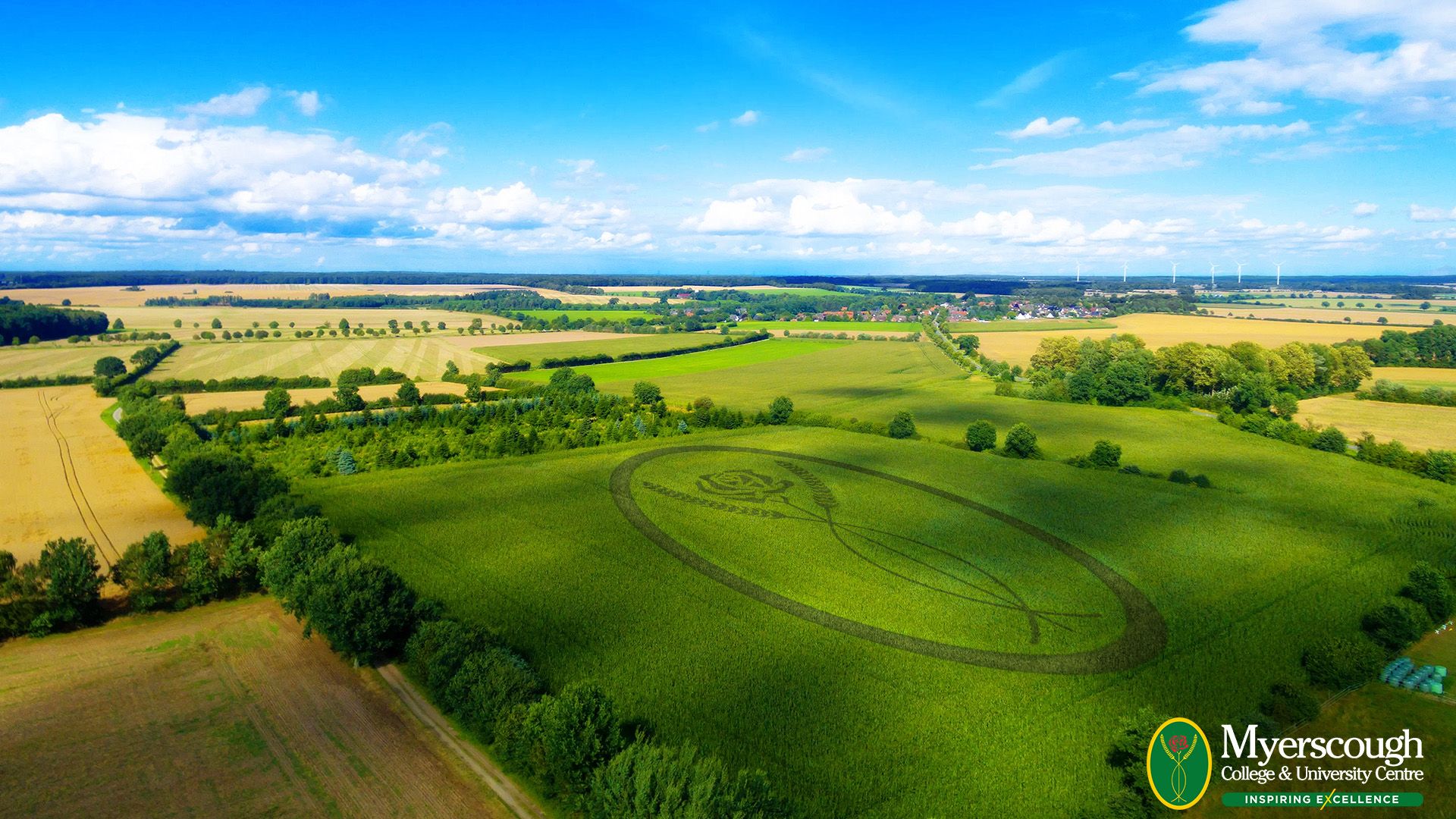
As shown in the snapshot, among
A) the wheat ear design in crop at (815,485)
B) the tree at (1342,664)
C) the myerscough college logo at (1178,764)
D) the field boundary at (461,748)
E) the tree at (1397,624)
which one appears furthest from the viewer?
the wheat ear design in crop at (815,485)

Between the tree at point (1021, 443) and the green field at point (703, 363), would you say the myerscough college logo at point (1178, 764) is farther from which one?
the green field at point (703, 363)

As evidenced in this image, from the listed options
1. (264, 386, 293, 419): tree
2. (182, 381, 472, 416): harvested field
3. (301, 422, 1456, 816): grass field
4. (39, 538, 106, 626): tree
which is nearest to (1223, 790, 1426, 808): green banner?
(301, 422, 1456, 816): grass field

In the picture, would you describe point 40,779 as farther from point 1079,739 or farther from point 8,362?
point 8,362

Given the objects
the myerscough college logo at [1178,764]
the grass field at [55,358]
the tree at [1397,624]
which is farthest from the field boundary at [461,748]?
the grass field at [55,358]

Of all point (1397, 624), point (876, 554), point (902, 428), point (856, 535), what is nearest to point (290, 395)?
point (902, 428)

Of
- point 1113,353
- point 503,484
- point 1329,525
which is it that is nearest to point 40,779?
point 503,484
